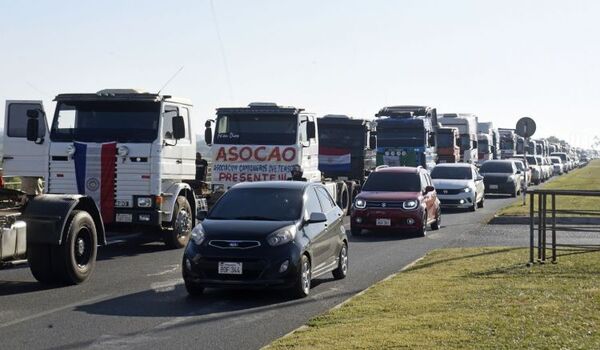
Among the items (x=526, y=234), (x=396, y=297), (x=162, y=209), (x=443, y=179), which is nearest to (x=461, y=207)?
(x=443, y=179)

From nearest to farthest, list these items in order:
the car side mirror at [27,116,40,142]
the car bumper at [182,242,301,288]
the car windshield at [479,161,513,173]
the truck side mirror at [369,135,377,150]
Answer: the car bumper at [182,242,301,288] < the car side mirror at [27,116,40,142] < the truck side mirror at [369,135,377,150] < the car windshield at [479,161,513,173]

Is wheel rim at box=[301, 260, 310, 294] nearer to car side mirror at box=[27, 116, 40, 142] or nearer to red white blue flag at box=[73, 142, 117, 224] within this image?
red white blue flag at box=[73, 142, 117, 224]

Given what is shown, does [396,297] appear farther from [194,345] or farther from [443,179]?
A: [443,179]

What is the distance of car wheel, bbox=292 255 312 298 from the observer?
12977 mm

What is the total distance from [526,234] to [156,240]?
873cm

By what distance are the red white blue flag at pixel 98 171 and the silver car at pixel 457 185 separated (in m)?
16.9

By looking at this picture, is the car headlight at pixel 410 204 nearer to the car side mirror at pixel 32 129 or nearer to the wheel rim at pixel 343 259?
the wheel rim at pixel 343 259

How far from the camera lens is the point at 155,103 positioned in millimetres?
18812

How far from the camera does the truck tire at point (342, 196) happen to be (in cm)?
2938

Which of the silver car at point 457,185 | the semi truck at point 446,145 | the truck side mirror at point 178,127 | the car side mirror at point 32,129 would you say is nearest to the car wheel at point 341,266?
the truck side mirror at point 178,127

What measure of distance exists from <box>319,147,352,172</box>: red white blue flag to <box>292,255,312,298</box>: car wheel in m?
18.5

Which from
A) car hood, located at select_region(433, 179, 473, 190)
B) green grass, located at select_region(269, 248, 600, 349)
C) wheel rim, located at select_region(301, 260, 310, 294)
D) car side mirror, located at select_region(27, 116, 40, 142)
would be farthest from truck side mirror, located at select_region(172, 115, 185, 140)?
car hood, located at select_region(433, 179, 473, 190)

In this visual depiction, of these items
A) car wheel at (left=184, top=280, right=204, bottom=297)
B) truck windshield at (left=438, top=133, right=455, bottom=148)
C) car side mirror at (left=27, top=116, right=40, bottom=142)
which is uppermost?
truck windshield at (left=438, top=133, right=455, bottom=148)

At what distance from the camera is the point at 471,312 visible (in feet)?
36.1
